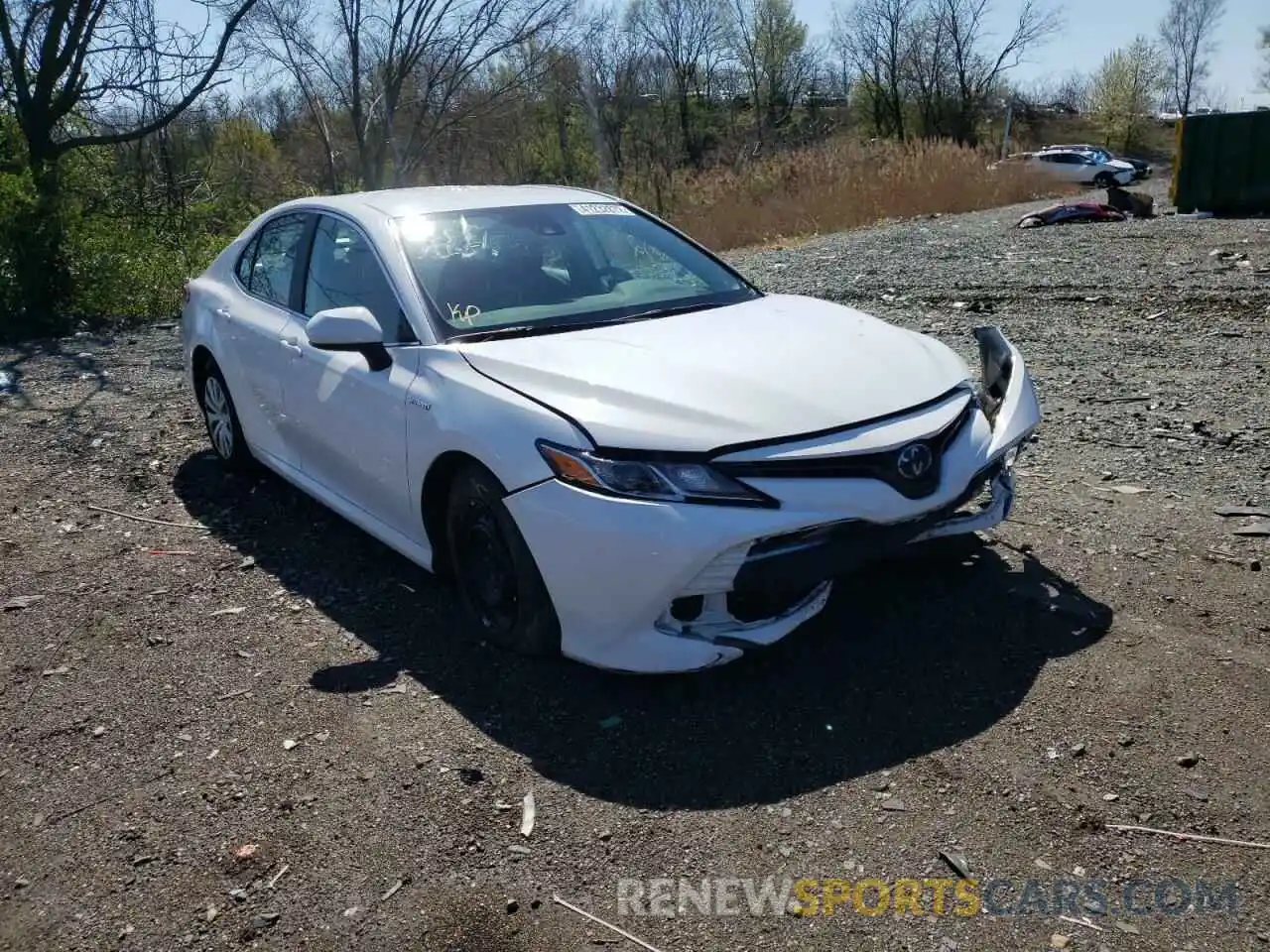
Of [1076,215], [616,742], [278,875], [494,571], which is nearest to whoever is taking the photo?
[278,875]

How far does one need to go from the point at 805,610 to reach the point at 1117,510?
80.9 inches

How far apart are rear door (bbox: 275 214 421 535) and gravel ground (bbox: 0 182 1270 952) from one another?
1.47 ft

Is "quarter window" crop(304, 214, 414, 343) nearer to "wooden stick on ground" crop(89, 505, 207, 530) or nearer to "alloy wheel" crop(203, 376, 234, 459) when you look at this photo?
"alloy wheel" crop(203, 376, 234, 459)

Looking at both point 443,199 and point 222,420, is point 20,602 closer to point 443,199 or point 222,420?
point 222,420

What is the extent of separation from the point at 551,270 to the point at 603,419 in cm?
136

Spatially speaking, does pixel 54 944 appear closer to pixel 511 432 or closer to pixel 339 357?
pixel 511 432

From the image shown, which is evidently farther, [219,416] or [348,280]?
[219,416]

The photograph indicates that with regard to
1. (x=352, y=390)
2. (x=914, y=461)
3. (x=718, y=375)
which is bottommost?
(x=914, y=461)

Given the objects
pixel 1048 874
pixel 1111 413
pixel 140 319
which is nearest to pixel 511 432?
pixel 1048 874

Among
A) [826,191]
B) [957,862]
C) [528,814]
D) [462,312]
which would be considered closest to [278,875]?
[528,814]

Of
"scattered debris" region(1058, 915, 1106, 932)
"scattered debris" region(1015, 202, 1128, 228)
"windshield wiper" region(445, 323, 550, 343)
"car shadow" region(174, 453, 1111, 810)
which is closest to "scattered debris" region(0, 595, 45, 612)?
"car shadow" region(174, 453, 1111, 810)

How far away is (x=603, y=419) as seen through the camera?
11.1ft

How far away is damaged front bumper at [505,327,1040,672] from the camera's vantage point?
3207 millimetres

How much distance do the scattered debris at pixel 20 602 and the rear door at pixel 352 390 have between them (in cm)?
121
